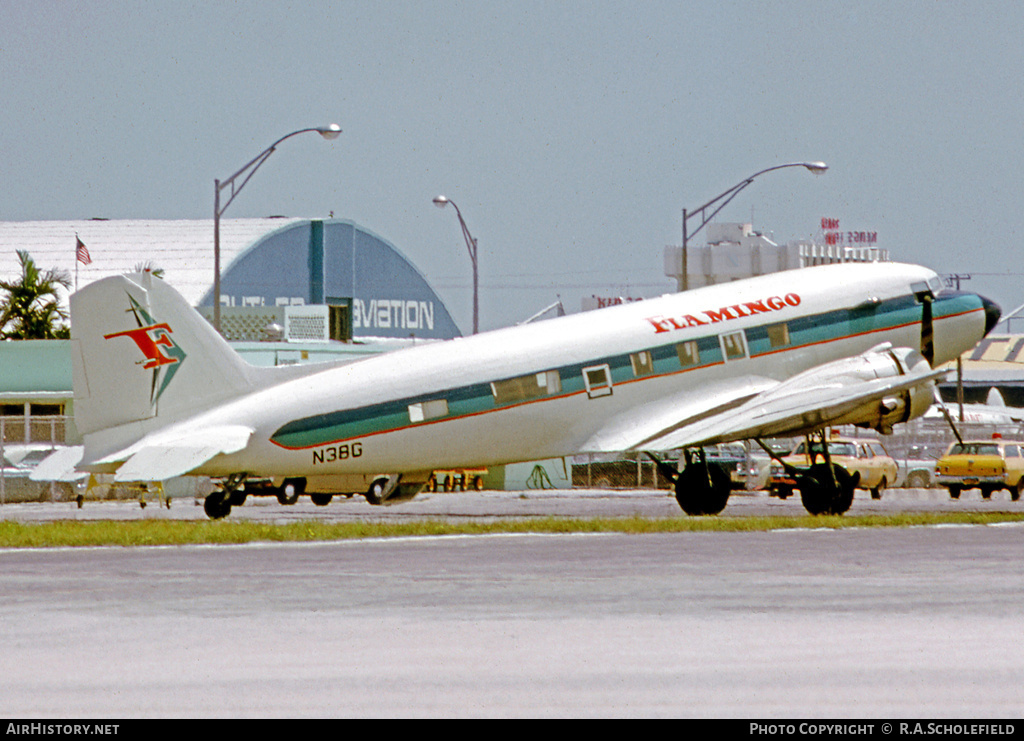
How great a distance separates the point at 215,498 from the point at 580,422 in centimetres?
777

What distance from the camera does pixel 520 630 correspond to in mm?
13688

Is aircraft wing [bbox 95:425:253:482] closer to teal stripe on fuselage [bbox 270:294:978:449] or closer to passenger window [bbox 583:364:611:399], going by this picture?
teal stripe on fuselage [bbox 270:294:978:449]

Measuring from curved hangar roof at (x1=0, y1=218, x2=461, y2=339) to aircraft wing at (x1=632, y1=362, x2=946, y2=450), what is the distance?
205 ft

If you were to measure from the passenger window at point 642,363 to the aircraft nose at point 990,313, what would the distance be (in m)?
8.89

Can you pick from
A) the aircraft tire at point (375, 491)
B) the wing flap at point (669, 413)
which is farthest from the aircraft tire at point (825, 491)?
Answer: the aircraft tire at point (375, 491)

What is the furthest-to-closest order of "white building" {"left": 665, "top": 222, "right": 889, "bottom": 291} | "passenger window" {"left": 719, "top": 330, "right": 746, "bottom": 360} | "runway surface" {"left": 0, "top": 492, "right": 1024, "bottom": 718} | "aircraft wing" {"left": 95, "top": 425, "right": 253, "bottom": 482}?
"white building" {"left": 665, "top": 222, "right": 889, "bottom": 291}
"passenger window" {"left": 719, "top": 330, "right": 746, "bottom": 360}
"aircraft wing" {"left": 95, "top": 425, "right": 253, "bottom": 482}
"runway surface" {"left": 0, "top": 492, "right": 1024, "bottom": 718}

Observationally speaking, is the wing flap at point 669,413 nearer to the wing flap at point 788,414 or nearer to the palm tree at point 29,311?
the wing flap at point 788,414

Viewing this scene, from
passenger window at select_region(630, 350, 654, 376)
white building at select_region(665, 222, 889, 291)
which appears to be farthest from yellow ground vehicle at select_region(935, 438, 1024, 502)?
white building at select_region(665, 222, 889, 291)

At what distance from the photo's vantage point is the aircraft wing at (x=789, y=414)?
31.9 meters

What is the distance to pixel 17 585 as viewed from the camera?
18.4m

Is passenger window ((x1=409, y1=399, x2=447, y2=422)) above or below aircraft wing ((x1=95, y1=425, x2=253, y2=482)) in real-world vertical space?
above

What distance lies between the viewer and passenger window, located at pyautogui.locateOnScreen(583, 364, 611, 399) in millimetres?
31969

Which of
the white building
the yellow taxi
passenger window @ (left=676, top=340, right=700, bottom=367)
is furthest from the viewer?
the white building
